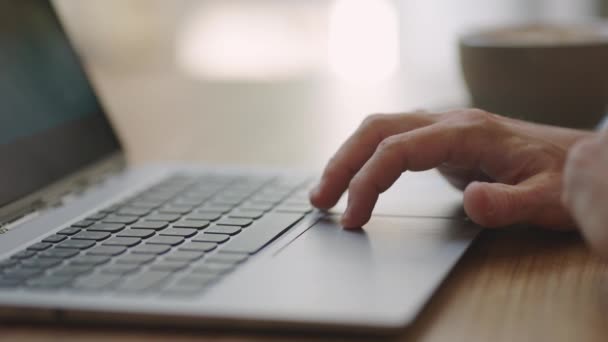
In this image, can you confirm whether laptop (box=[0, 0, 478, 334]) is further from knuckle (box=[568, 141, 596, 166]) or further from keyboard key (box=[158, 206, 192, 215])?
knuckle (box=[568, 141, 596, 166])

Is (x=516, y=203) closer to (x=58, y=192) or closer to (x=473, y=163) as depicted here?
(x=473, y=163)

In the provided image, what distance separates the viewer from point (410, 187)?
2.53 feet

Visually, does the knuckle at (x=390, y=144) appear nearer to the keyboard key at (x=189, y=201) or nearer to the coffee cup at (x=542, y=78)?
the keyboard key at (x=189, y=201)

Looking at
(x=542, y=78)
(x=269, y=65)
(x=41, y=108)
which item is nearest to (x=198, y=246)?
(x=41, y=108)

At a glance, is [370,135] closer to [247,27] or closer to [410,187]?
[410,187]

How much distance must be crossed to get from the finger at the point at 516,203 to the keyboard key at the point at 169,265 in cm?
22

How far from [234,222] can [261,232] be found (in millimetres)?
39

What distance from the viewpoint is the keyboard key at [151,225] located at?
660 mm

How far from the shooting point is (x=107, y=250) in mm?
595

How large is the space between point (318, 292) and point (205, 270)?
88mm

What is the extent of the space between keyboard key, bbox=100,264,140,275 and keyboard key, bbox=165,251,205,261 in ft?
0.09

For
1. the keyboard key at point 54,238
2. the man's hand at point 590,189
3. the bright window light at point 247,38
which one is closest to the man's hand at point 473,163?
the man's hand at point 590,189

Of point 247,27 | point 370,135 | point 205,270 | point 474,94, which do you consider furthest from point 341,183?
point 247,27

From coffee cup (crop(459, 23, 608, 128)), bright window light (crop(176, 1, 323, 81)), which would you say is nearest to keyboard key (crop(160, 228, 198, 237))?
coffee cup (crop(459, 23, 608, 128))
